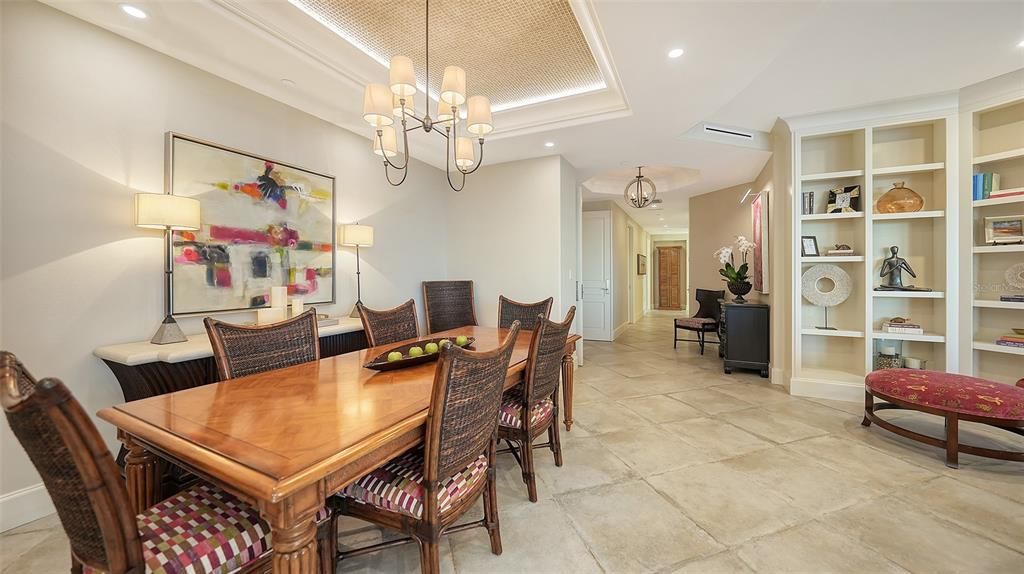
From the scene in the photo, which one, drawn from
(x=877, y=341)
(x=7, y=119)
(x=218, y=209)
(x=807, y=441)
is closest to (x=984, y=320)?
(x=877, y=341)

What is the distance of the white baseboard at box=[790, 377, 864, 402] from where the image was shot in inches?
133

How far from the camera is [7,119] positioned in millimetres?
1801

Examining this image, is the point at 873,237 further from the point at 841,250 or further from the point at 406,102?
the point at 406,102

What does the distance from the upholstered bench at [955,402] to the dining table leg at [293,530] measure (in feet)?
11.2

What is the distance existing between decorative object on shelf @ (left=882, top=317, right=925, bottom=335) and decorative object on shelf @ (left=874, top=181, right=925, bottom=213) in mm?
980

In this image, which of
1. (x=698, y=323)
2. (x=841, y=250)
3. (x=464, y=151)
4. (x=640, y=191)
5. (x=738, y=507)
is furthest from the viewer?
(x=698, y=323)

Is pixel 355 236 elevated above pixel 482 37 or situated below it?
below

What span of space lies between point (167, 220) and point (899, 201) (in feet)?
18.3

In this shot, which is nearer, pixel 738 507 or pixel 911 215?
pixel 738 507

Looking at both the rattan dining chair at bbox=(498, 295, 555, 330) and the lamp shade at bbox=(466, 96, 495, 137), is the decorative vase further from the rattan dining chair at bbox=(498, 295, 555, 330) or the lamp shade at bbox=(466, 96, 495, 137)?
the lamp shade at bbox=(466, 96, 495, 137)

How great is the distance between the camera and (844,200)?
11.6 feet

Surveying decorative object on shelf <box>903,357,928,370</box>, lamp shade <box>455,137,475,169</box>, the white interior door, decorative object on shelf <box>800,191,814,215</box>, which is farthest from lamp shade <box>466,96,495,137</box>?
the white interior door

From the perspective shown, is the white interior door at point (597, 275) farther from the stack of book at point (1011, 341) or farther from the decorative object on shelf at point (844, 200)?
the stack of book at point (1011, 341)

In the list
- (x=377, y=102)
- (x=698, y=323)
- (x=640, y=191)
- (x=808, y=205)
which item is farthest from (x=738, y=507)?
(x=640, y=191)
